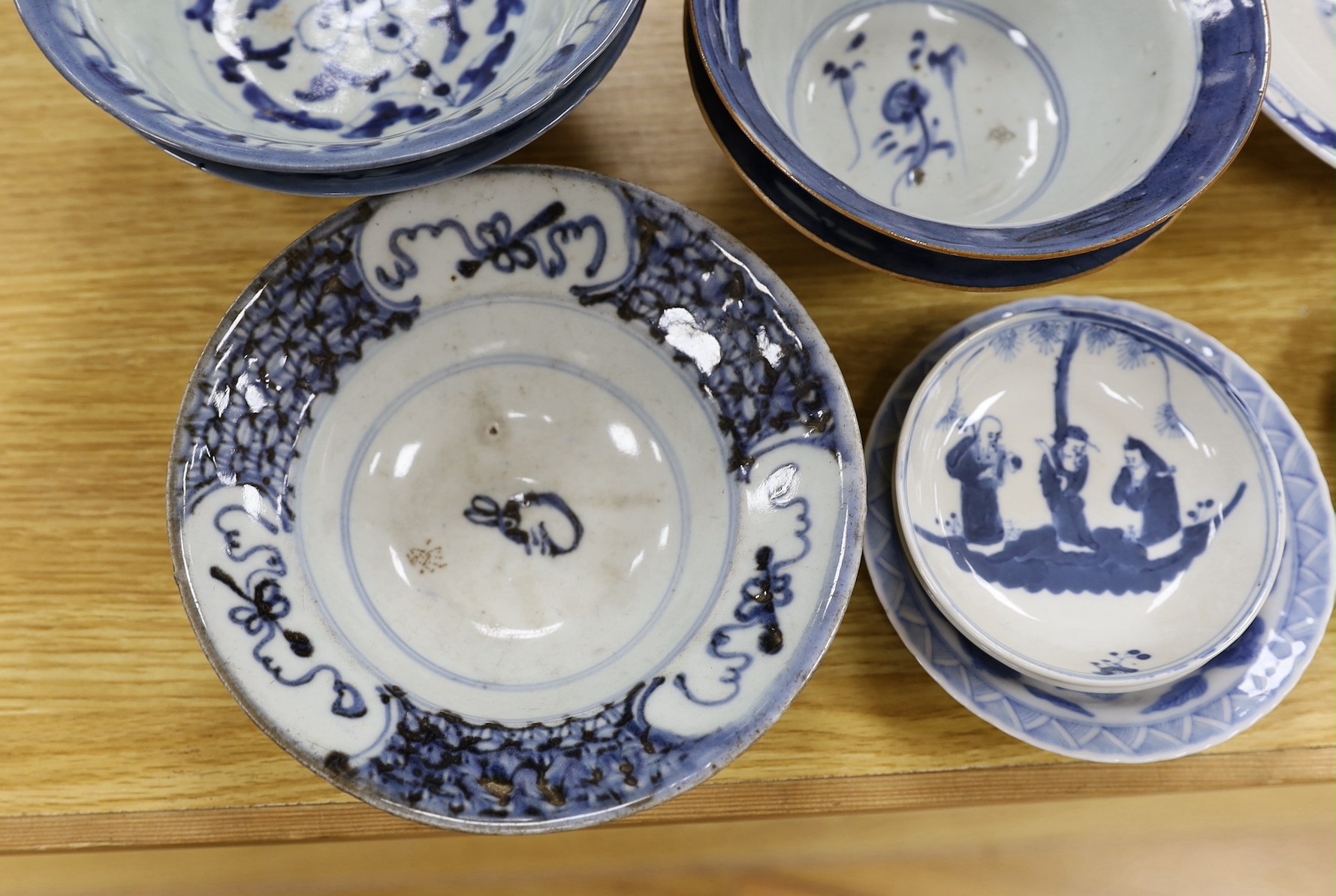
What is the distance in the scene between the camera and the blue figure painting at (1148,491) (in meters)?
0.81

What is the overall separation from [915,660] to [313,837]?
1.70 ft

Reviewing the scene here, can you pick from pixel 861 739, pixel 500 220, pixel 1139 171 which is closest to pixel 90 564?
pixel 500 220

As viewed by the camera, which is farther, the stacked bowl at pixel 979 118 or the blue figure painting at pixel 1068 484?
the blue figure painting at pixel 1068 484

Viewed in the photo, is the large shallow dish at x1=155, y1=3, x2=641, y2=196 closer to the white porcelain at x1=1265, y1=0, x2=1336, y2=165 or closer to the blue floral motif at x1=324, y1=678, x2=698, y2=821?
the blue floral motif at x1=324, y1=678, x2=698, y2=821

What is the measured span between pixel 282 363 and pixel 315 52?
264 mm

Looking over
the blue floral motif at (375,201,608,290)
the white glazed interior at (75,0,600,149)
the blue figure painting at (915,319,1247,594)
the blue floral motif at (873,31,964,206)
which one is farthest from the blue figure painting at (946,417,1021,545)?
the white glazed interior at (75,0,600,149)

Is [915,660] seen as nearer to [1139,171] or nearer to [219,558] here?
[1139,171]

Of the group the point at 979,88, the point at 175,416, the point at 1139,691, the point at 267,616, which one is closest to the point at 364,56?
the point at 175,416

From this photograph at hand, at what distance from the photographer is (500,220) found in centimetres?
74

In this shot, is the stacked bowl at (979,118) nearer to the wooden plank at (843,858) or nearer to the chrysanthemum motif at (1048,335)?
the chrysanthemum motif at (1048,335)

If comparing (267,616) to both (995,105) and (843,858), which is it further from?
(995,105)

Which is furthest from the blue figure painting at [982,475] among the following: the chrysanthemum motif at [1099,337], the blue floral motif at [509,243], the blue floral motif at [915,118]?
the blue floral motif at [509,243]

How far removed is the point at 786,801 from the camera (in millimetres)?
776

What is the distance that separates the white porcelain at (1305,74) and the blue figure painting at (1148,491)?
12.8 inches
